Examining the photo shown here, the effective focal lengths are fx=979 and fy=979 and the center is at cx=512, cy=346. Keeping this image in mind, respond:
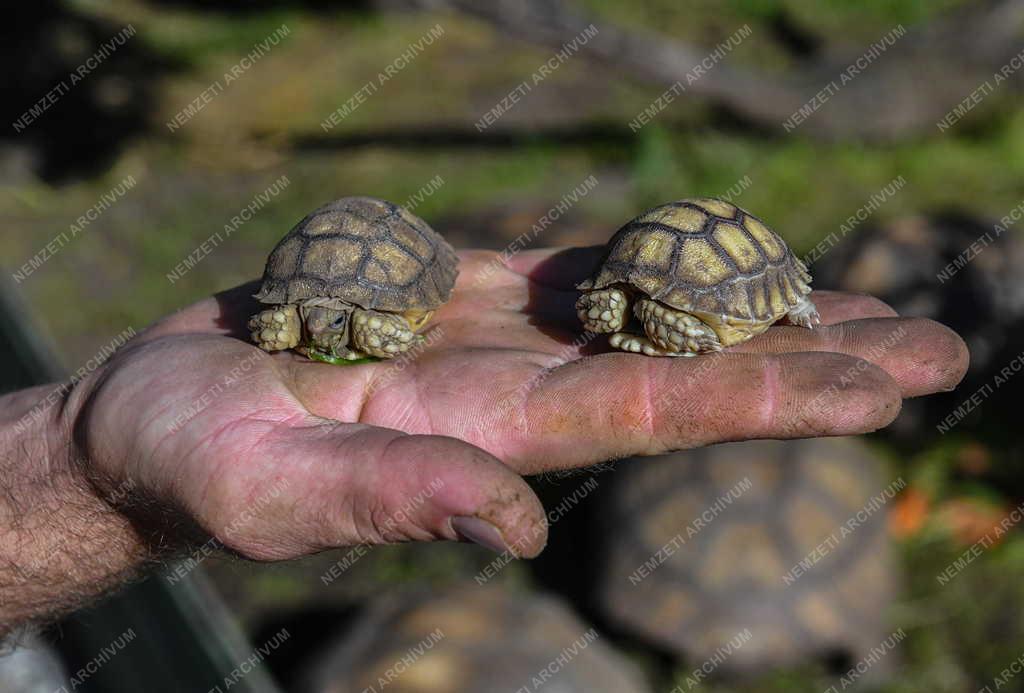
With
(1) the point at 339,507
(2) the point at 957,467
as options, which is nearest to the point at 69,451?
(1) the point at 339,507

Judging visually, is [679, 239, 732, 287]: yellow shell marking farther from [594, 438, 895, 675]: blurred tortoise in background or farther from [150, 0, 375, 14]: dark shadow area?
[150, 0, 375, 14]: dark shadow area

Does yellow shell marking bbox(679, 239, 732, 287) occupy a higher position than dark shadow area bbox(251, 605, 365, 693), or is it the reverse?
yellow shell marking bbox(679, 239, 732, 287)

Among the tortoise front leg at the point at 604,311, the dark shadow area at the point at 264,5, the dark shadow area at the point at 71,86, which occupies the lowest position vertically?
the tortoise front leg at the point at 604,311

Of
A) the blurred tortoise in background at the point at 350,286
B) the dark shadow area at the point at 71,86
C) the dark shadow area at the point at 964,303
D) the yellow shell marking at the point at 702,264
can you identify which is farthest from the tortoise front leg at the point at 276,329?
the dark shadow area at the point at 71,86

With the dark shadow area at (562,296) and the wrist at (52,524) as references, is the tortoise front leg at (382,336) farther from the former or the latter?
the wrist at (52,524)

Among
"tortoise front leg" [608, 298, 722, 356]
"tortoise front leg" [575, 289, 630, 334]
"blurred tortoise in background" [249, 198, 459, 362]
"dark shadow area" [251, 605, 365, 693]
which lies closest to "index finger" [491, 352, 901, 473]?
"tortoise front leg" [608, 298, 722, 356]

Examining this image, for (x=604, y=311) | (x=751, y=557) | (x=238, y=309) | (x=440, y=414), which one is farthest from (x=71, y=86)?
(x=440, y=414)
